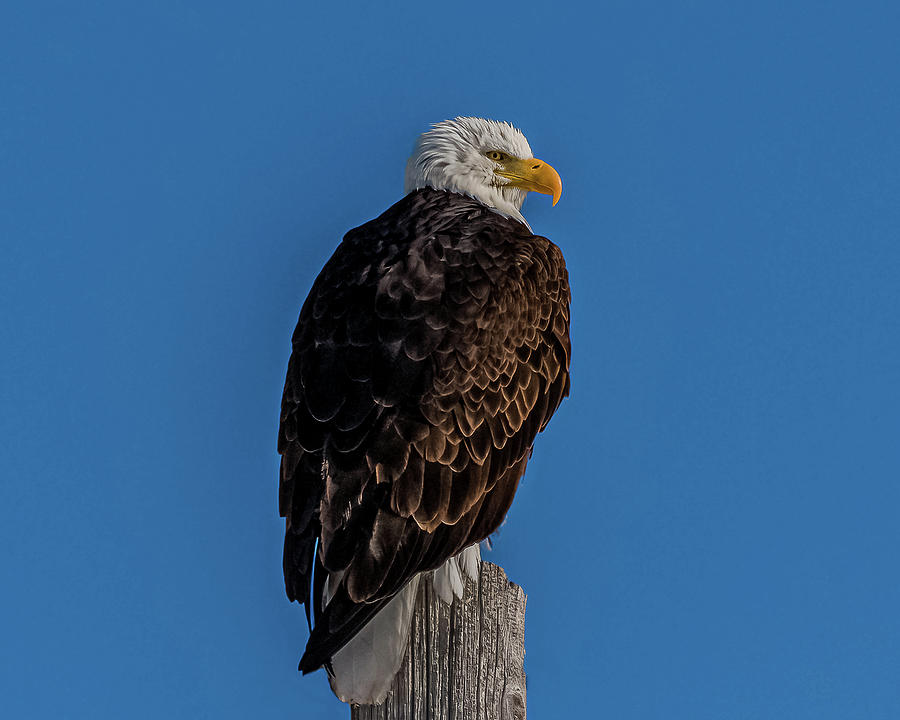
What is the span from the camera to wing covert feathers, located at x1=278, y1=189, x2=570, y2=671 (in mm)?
4383

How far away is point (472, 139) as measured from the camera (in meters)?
6.12

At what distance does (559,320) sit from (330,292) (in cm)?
109

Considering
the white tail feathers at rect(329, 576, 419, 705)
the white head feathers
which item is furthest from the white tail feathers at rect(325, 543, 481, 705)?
the white head feathers

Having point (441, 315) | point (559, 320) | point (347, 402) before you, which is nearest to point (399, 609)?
point (347, 402)

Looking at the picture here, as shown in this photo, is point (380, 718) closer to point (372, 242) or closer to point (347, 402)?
point (347, 402)

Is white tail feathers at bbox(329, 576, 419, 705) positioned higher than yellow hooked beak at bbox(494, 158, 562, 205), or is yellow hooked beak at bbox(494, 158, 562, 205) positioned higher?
yellow hooked beak at bbox(494, 158, 562, 205)

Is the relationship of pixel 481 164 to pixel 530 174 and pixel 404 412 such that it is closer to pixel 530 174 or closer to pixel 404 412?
pixel 530 174

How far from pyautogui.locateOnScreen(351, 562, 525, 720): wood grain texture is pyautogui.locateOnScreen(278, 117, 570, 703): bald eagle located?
0.08 meters

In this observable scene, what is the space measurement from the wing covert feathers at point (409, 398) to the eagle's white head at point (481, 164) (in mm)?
700

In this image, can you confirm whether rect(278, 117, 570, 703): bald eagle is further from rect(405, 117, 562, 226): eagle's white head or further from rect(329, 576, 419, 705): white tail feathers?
rect(405, 117, 562, 226): eagle's white head

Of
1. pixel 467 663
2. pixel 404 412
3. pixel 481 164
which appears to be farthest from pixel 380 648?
pixel 481 164

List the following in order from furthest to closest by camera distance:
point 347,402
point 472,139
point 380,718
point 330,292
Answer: point 472,139
point 330,292
point 347,402
point 380,718

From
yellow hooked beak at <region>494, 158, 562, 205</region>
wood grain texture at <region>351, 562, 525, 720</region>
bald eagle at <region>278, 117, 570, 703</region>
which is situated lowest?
wood grain texture at <region>351, 562, 525, 720</region>

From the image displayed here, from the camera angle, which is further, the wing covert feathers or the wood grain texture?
the wing covert feathers
